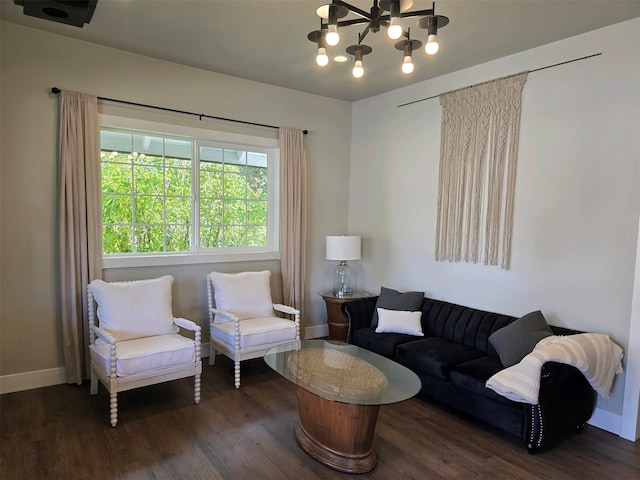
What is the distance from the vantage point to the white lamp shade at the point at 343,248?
459 centimetres

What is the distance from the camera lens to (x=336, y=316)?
4.61m

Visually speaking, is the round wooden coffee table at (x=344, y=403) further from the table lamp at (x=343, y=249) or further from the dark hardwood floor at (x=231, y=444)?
the table lamp at (x=343, y=249)

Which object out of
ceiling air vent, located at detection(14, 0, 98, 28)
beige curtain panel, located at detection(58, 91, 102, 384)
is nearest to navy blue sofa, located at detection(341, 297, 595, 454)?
beige curtain panel, located at detection(58, 91, 102, 384)

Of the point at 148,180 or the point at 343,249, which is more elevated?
the point at 148,180

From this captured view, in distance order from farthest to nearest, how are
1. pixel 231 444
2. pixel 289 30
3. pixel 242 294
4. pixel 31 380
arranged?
pixel 242 294, pixel 31 380, pixel 289 30, pixel 231 444

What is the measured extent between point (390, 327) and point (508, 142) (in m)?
1.95

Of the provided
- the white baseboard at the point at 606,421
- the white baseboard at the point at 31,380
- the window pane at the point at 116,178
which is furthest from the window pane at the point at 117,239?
the white baseboard at the point at 606,421

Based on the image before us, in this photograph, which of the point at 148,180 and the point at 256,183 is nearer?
the point at 148,180

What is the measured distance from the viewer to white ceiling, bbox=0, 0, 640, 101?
9.07 ft

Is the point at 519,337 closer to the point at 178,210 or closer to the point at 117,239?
the point at 178,210

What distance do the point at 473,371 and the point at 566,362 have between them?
2.07 feet

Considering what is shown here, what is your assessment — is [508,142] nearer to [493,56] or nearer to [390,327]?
[493,56]

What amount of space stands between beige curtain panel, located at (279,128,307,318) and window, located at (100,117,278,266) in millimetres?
156

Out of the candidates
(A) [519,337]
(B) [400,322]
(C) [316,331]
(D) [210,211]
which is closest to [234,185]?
(D) [210,211]
